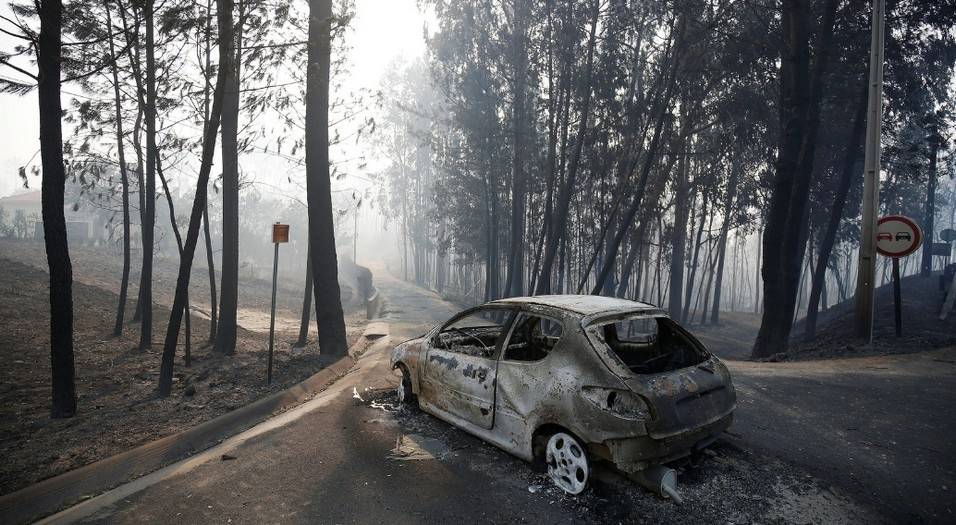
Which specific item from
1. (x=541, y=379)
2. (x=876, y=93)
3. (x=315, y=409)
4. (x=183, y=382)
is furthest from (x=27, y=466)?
(x=876, y=93)

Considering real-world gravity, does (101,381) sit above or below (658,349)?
below

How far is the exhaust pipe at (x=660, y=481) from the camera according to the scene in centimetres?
353

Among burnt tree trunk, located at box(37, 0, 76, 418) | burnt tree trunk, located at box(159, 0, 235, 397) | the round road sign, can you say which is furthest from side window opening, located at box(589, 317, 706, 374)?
the round road sign

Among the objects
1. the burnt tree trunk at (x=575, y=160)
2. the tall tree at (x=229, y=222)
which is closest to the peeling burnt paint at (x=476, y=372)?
the tall tree at (x=229, y=222)

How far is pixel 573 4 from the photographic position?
556 inches

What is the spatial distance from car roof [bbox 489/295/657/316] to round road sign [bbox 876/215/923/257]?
7107mm

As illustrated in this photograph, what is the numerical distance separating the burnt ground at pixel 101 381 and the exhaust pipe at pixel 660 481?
543 cm

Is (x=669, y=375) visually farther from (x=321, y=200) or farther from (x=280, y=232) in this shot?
(x=321, y=200)

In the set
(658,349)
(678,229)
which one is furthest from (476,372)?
(678,229)

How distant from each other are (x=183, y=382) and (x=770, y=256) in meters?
12.4

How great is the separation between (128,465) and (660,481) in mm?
5010

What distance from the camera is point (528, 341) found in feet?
16.3

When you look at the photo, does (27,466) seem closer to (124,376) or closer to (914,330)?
(124,376)

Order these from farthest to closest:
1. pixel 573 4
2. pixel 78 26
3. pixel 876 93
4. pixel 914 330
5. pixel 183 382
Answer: pixel 573 4 < pixel 914 330 < pixel 78 26 < pixel 876 93 < pixel 183 382
